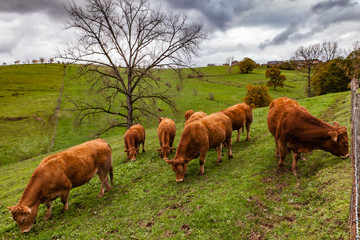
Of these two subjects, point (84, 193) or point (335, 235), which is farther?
point (84, 193)

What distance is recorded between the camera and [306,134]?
764 cm

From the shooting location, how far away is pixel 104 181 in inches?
387

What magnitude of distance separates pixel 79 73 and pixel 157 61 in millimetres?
7591

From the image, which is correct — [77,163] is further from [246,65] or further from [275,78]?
[246,65]

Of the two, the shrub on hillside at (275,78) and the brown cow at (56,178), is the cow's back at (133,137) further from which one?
the shrub on hillside at (275,78)

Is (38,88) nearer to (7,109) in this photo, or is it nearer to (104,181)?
(7,109)

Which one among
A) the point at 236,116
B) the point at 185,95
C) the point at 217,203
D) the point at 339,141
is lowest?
the point at 217,203

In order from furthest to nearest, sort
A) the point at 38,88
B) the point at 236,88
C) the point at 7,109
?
1. the point at 236,88
2. the point at 38,88
3. the point at 7,109

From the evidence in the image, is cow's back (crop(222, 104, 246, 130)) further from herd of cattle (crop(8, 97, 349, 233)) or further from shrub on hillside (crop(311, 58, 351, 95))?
shrub on hillside (crop(311, 58, 351, 95))

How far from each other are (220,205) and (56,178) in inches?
243

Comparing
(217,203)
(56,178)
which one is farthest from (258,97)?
(56,178)

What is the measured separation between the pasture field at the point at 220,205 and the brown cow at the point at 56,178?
0.73m

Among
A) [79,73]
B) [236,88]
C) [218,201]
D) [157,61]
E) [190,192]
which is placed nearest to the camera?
[218,201]

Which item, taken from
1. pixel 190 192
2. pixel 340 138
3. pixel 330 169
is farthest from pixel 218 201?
pixel 340 138
